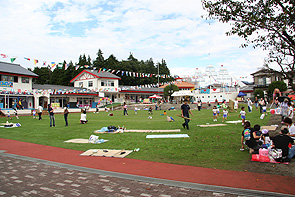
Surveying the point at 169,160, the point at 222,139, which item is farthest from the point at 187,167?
the point at 222,139

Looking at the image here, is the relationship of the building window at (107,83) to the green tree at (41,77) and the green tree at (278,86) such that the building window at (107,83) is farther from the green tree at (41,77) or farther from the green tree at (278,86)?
the green tree at (278,86)

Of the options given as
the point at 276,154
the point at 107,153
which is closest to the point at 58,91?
the point at 107,153

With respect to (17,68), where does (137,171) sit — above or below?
below

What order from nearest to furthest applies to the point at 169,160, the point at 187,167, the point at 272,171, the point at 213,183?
the point at 213,183, the point at 272,171, the point at 187,167, the point at 169,160

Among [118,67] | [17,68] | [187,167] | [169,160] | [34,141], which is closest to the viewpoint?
[187,167]

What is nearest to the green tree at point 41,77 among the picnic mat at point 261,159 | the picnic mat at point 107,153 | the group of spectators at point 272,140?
the picnic mat at point 107,153

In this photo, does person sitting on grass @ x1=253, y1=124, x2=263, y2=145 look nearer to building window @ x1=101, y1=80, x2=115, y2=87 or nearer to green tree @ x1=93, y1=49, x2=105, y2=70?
building window @ x1=101, y1=80, x2=115, y2=87

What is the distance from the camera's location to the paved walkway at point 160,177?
4.95m

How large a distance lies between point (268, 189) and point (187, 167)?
2.33 meters

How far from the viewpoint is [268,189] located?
Result: 195 inches

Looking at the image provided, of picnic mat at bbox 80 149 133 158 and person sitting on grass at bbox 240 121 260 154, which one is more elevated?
person sitting on grass at bbox 240 121 260 154

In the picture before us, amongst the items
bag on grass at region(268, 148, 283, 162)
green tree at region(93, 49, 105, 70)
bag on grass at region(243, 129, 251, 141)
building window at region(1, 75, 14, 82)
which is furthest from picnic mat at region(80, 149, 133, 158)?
green tree at region(93, 49, 105, 70)

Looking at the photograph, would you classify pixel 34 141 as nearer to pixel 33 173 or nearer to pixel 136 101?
pixel 33 173

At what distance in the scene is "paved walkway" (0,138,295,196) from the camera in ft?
16.2
